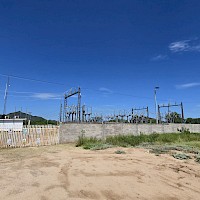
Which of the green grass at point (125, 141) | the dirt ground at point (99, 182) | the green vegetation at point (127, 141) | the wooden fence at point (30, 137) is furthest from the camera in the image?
the green vegetation at point (127, 141)

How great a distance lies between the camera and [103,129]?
55.3 ft

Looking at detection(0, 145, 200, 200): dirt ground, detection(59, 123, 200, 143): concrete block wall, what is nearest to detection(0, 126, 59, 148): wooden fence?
detection(59, 123, 200, 143): concrete block wall

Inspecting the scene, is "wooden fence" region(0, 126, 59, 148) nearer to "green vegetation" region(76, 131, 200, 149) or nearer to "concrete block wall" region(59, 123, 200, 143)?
"concrete block wall" region(59, 123, 200, 143)

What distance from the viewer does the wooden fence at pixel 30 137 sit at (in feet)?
41.1

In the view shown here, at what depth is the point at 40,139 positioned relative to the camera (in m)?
13.7

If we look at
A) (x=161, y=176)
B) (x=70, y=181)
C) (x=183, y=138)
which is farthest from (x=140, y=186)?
(x=183, y=138)

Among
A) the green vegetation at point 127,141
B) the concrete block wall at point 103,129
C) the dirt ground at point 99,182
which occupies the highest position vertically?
the concrete block wall at point 103,129

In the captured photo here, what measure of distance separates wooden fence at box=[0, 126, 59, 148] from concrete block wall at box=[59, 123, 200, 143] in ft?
2.16

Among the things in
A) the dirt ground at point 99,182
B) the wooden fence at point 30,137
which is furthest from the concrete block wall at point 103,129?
the dirt ground at point 99,182

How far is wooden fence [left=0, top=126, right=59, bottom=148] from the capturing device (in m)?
12.5

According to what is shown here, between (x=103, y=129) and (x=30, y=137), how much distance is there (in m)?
6.35

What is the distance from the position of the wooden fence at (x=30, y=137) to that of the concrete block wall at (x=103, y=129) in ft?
2.16

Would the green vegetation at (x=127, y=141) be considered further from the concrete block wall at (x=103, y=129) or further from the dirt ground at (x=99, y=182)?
the dirt ground at (x=99, y=182)

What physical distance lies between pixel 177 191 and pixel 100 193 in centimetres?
191
